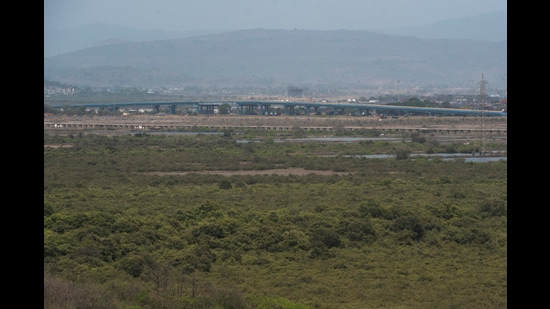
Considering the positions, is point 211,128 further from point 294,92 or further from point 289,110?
point 294,92

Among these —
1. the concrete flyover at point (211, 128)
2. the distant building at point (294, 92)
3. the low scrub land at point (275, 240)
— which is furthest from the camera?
the distant building at point (294, 92)

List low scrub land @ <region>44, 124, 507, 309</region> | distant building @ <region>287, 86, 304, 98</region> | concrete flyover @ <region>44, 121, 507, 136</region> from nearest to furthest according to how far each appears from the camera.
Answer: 1. low scrub land @ <region>44, 124, 507, 309</region>
2. concrete flyover @ <region>44, 121, 507, 136</region>
3. distant building @ <region>287, 86, 304, 98</region>

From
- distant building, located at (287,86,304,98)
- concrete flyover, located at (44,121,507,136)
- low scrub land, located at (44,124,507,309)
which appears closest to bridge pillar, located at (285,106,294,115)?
concrete flyover, located at (44,121,507,136)

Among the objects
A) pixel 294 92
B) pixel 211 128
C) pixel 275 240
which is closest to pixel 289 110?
pixel 211 128

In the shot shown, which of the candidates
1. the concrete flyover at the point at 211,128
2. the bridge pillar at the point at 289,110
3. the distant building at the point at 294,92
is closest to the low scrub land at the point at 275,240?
the concrete flyover at the point at 211,128

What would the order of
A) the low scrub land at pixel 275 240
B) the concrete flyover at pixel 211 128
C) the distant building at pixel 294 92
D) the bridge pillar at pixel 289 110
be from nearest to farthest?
the low scrub land at pixel 275 240
the concrete flyover at pixel 211 128
the bridge pillar at pixel 289 110
the distant building at pixel 294 92

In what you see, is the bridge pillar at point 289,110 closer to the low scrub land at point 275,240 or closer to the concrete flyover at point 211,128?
the concrete flyover at point 211,128

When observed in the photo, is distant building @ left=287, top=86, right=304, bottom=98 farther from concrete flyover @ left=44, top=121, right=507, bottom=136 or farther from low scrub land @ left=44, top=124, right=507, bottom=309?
low scrub land @ left=44, top=124, right=507, bottom=309
